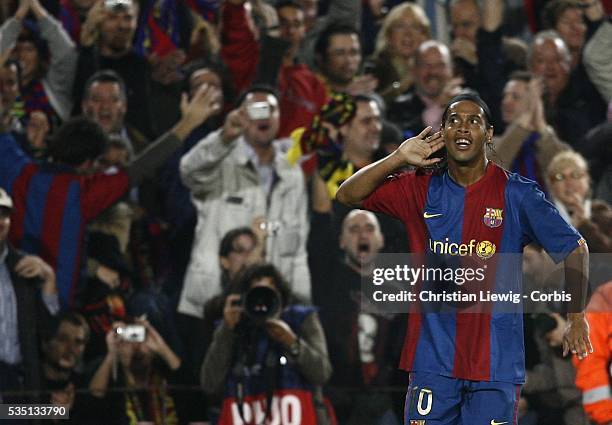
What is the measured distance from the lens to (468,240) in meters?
4.97

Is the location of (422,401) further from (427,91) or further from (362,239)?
(427,91)

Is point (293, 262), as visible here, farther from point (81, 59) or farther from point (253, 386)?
point (81, 59)

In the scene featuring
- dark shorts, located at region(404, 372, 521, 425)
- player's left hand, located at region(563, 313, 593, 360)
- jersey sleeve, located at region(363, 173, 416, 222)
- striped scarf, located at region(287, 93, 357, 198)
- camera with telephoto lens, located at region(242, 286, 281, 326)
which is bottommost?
dark shorts, located at region(404, 372, 521, 425)

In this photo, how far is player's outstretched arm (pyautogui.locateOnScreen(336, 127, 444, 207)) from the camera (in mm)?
4848

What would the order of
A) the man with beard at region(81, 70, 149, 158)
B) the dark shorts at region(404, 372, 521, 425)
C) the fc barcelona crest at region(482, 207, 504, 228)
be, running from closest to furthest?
the dark shorts at region(404, 372, 521, 425) → the fc barcelona crest at region(482, 207, 504, 228) → the man with beard at region(81, 70, 149, 158)

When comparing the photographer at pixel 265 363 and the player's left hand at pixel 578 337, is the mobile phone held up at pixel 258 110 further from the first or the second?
the player's left hand at pixel 578 337

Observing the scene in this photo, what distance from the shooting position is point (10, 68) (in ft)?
26.0

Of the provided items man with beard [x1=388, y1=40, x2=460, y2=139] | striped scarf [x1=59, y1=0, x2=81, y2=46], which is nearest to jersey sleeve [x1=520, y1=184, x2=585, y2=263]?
man with beard [x1=388, y1=40, x2=460, y2=139]

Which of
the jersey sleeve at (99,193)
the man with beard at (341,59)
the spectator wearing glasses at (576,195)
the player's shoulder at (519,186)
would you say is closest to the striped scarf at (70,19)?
the jersey sleeve at (99,193)

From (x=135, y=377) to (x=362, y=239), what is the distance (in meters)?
1.58

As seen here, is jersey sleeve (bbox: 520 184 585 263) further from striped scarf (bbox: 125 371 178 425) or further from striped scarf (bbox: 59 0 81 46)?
striped scarf (bbox: 59 0 81 46)

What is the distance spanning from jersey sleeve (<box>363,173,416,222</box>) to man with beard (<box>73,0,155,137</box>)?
3389 millimetres

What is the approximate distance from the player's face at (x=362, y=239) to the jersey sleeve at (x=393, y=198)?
2.33 metres

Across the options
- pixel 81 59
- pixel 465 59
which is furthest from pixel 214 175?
pixel 465 59
